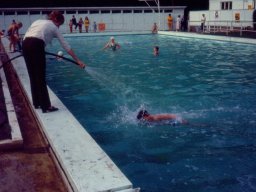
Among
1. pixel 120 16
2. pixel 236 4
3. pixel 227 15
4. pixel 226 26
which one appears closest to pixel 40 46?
pixel 226 26

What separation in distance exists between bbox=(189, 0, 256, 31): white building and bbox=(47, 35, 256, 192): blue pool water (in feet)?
43.6

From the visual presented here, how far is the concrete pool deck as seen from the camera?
A: 3.00 metres

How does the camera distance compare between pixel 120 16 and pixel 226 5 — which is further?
pixel 120 16

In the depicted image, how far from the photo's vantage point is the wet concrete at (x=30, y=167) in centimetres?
331

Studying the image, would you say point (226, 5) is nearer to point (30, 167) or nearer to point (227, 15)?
point (227, 15)

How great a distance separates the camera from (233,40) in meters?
23.5

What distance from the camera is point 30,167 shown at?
3.71 m

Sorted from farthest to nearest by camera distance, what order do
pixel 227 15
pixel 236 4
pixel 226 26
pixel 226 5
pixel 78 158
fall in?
1. pixel 226 5
2. pixel 236 4
3. pixel 227 15
4. pixel 226 26
5. pixel 78 158

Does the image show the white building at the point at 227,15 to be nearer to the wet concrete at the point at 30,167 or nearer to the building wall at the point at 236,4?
the building wall at the point at 236,4

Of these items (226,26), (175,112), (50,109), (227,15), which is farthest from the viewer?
(227,15)

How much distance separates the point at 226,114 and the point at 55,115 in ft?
15.3

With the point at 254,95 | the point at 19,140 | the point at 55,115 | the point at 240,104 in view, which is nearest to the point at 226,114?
the point at 240,104

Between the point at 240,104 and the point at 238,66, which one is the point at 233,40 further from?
the point at 240,104

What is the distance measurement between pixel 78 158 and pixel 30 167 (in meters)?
0.60
